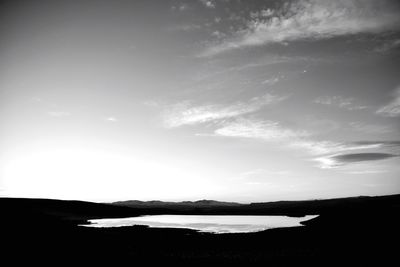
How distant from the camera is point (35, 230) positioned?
2827 cm

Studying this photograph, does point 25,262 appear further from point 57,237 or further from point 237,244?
point 237,244

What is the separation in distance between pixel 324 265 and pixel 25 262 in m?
19.1

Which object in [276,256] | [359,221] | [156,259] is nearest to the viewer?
[156,259]

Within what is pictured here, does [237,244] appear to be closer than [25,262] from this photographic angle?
No

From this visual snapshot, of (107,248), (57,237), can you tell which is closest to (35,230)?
(57,237)

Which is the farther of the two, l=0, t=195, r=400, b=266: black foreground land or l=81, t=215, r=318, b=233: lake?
l=81, t=215, r=318, b=233: lake

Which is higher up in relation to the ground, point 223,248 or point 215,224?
point 223,248

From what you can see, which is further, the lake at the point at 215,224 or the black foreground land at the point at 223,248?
the lake at the point at 215,224

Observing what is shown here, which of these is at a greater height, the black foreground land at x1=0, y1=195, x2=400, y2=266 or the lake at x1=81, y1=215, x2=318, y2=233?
the black foreground land at x1=0, y1=195, x2=400, y2=266

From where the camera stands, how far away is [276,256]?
22.8 m

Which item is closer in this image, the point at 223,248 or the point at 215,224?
the point at 223,248

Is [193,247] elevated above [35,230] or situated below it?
below

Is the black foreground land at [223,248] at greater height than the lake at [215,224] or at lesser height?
greater

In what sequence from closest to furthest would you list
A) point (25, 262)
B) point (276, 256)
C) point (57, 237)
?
point (25, 262)
point (276, 256)
point (57, 237)
